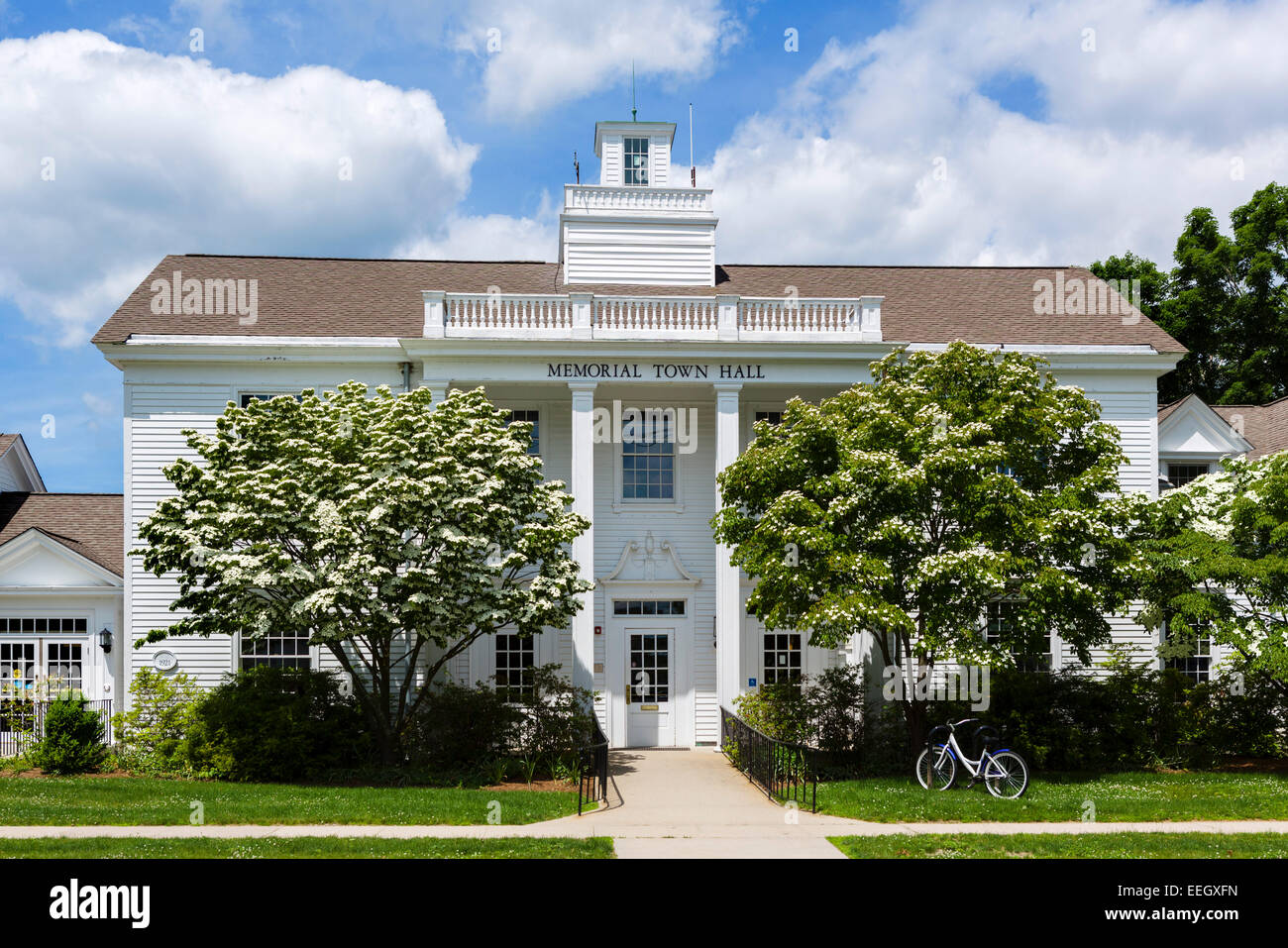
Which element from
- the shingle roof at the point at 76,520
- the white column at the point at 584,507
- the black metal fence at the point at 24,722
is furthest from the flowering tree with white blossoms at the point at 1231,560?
the shingle roof at the point at 76,520

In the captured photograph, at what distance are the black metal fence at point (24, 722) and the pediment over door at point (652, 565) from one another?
406 inches

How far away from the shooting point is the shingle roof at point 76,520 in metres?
22.5

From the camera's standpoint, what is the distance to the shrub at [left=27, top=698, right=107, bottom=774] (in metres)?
18.7

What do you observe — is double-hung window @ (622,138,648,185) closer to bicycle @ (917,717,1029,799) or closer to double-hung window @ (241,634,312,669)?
double-hung window @ (241,634,312,669)

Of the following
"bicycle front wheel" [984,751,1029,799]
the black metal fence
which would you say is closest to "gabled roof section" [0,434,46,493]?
the black metal fence

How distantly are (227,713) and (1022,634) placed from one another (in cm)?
1307

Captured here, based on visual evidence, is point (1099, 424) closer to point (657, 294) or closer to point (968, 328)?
point (968, 328)

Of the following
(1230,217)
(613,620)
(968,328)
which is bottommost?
(613,620)

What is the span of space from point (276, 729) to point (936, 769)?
35.2 feet

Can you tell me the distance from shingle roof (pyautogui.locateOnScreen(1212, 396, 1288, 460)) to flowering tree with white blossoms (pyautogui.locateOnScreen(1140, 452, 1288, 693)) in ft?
22.3

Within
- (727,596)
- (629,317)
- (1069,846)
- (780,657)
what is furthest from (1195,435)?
(1069,846)

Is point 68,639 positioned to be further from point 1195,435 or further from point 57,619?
point 1195,435

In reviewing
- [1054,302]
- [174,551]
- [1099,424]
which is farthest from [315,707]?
[1054,302]

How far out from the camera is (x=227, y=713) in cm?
1788
